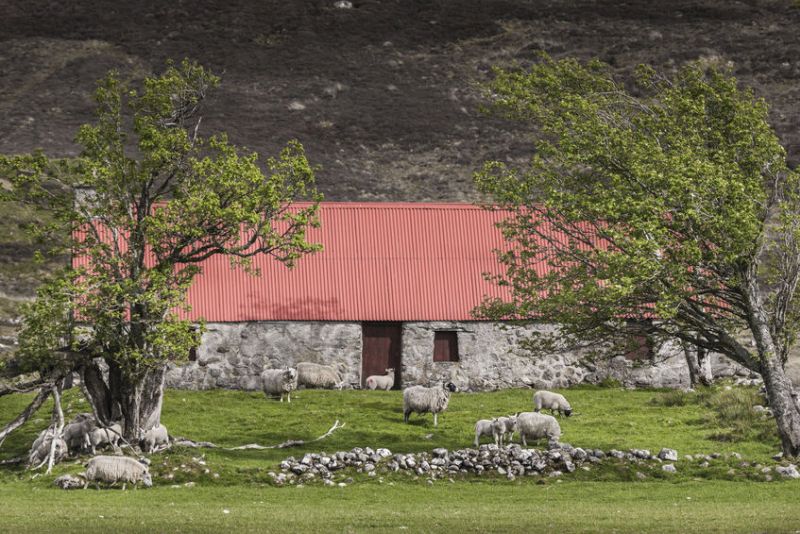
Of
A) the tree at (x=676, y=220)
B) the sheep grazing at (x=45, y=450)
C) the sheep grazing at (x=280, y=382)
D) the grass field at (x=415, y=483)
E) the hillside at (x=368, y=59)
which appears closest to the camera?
the grass field at (x=415, y=483)

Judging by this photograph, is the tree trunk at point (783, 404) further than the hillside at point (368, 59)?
No

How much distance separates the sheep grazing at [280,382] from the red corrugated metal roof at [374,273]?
4893 mm

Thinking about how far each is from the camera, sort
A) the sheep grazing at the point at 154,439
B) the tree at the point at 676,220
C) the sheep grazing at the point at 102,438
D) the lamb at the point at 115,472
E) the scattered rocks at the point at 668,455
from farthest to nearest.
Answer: the sheep grazing at the point at 154,439 < the sheep grazing at the point at 102,438 < the scattered rocks at the point at 668,455 < the tree at the point at 676,220 < the lamb at the point at 115,472

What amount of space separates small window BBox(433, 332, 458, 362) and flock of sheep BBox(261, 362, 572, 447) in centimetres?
186

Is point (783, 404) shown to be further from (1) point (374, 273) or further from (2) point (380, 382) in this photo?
(1) point (374, 273)

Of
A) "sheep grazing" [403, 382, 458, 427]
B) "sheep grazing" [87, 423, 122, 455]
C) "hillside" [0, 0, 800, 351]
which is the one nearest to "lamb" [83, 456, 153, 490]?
"sheep grazing" [87, 423, 122, 455]

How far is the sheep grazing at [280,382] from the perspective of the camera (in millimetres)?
40219

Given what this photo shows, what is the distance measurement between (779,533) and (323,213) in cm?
3268

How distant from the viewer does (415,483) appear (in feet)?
88.6

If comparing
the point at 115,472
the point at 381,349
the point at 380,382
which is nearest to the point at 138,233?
the point at 115,472

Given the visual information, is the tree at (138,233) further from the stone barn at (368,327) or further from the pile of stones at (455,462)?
the stone barn at (368,327)

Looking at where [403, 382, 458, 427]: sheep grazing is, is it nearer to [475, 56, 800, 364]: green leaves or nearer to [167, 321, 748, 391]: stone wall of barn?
[475, 56, 800, 364]: green leaves

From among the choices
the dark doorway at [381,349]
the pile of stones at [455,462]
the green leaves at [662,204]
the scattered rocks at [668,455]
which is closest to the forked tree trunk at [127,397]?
the pile of stones at [455,462]

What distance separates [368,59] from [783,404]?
317 feet
